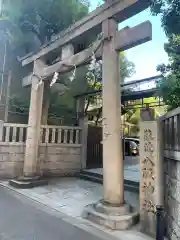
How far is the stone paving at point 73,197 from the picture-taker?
155 inches

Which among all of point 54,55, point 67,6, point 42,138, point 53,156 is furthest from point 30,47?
point 53,156

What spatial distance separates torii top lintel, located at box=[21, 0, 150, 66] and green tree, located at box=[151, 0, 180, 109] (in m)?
1.35

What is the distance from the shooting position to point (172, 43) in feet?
23.1

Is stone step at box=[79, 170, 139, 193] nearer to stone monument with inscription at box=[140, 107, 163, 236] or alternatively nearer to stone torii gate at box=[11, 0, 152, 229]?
stone torii gate at box=[11, 0, 152, 229]

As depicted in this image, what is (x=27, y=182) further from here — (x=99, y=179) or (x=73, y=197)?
(x=99, y=179)

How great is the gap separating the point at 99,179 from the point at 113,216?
12.6 ft

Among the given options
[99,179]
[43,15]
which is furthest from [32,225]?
[43,15]

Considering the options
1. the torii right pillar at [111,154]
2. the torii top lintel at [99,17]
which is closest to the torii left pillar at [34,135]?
the torii top lintel at [99,17]

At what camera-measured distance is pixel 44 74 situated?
7.26 meters

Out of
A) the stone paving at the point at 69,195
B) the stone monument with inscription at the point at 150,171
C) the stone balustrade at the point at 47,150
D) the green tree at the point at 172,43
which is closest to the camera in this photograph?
the stone monument with inscription at the point at 150,171

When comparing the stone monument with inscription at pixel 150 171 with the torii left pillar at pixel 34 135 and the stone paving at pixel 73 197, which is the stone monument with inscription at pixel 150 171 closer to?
the stone paving at pixel 73 197

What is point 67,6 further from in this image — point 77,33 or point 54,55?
point 77,33

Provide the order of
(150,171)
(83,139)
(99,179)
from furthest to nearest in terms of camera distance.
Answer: (83,139)
(99,179)
(150,171)

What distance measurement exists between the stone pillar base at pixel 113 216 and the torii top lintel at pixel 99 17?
379 centimetres
